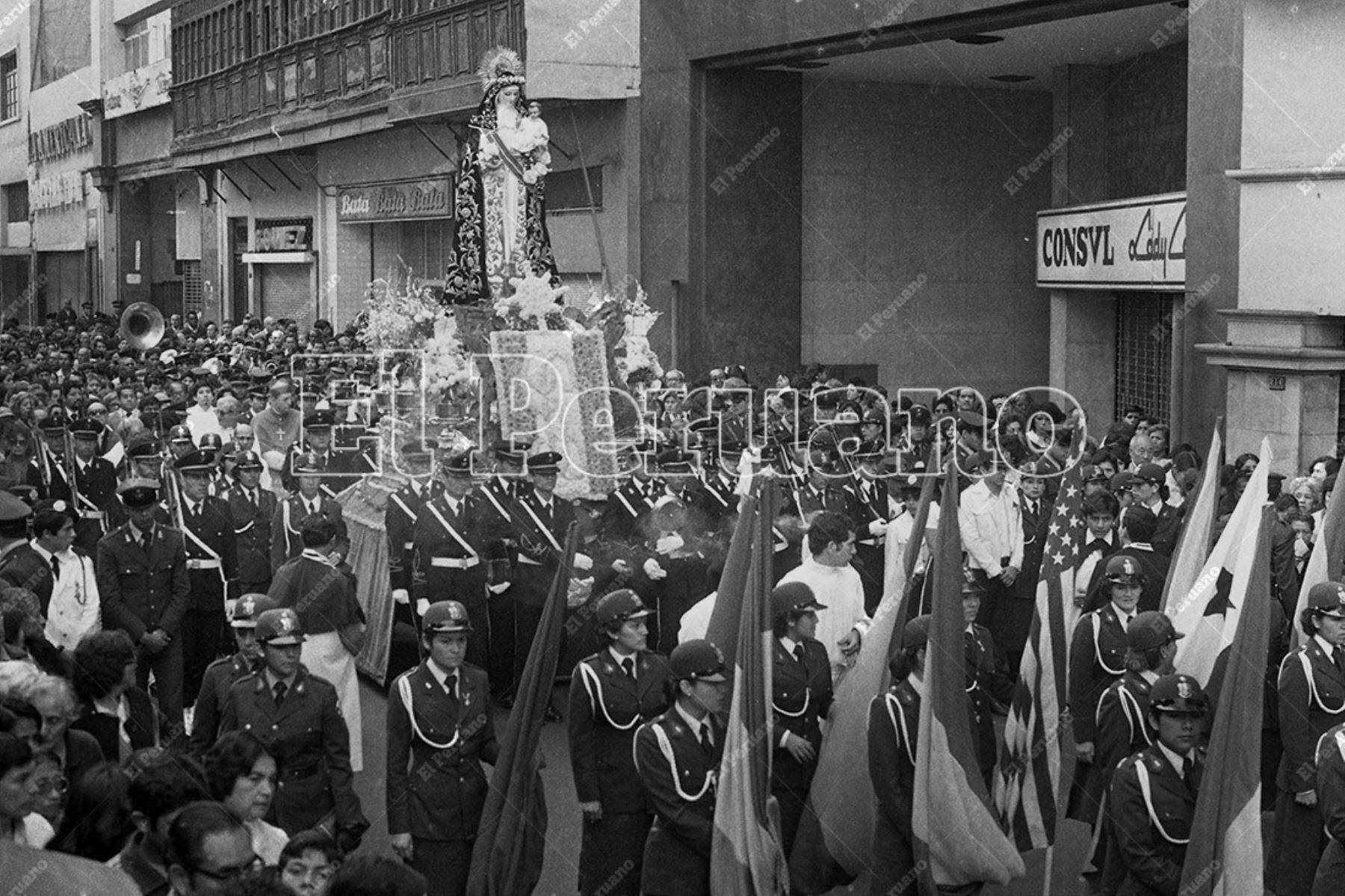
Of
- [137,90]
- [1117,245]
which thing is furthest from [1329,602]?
[137,90]

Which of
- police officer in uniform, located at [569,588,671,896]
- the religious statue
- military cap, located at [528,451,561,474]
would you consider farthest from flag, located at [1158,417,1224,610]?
the religious statue

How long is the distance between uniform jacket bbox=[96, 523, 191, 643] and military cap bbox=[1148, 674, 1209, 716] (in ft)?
18.8

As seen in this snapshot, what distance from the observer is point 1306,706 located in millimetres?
7949

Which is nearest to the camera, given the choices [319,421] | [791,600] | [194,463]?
[791,600]

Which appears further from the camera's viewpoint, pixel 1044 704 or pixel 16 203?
pixel 16 203

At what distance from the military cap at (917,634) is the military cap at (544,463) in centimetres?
471

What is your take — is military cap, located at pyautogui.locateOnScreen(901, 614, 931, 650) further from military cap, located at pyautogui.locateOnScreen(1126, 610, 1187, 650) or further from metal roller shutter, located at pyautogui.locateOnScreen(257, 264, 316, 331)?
metal roller shutter, located at pyautogui.locateOnScreen(257, 264, 316, 331)

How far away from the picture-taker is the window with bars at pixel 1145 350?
1995 cm

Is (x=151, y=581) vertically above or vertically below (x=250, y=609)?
below

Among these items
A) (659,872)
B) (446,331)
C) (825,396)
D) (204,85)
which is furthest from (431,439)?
(204,85)

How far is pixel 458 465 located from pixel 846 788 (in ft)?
17.1

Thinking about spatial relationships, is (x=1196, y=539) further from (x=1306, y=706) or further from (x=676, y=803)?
Answer: (x=676, y=803)

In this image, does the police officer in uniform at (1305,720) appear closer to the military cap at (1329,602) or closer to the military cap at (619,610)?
the military cap at (1329,602)

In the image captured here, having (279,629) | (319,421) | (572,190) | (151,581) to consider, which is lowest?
(151,581)
